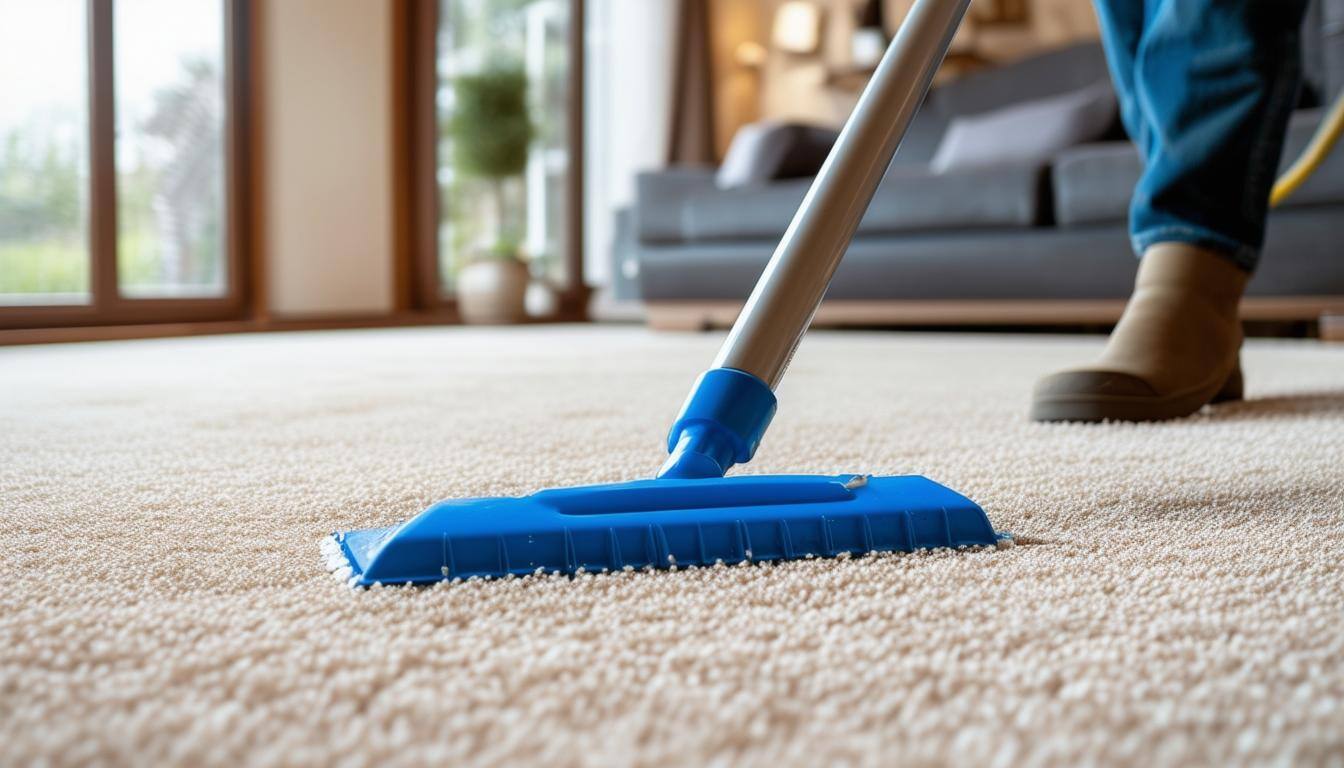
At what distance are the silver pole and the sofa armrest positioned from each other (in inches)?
103

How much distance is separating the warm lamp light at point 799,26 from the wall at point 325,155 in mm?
1847

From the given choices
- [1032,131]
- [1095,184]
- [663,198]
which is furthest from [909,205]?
[663,198]

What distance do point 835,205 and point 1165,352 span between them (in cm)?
52

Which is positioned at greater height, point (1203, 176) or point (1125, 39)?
point (1125, 39)

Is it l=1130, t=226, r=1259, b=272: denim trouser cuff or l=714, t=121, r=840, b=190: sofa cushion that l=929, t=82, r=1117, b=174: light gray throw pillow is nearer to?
l=714, t=121, r=840, b=190: sofa cushion

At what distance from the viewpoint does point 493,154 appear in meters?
4.10

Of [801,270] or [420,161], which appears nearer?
[801,270]

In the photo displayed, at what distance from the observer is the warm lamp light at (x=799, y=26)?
16.5ft

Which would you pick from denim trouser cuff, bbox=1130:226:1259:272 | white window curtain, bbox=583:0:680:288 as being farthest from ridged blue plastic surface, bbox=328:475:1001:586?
white window curtain, bbox=583:0:680:288

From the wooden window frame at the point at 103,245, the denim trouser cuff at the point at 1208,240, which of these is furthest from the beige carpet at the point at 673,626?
the wooden window frame at the point at 103,245

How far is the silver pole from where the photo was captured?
0.55 meters

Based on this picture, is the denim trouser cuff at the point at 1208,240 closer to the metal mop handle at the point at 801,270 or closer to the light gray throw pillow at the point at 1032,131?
the metal mop handle at the point at 801,270

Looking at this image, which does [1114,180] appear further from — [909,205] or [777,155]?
[777,155]

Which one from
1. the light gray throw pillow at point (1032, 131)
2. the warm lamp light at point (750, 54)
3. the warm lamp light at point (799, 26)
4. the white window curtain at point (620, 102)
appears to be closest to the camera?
the light gray throw pillow at point (1032, 131)
